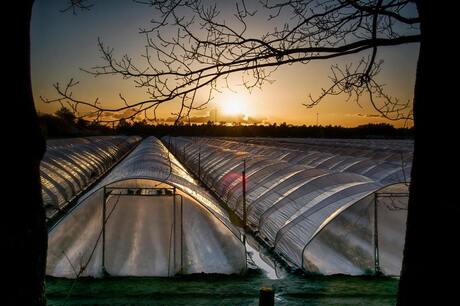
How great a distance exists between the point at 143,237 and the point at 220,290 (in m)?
2.32

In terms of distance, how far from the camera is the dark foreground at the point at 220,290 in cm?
763

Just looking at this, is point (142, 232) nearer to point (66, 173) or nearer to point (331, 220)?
point (331, 220)

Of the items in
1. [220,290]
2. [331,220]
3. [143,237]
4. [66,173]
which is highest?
[331,220]

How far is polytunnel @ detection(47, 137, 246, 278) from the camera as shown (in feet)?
29.9

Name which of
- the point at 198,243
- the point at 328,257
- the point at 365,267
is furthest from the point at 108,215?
the point at 365,267

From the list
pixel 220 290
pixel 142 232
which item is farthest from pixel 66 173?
pixel 220 290

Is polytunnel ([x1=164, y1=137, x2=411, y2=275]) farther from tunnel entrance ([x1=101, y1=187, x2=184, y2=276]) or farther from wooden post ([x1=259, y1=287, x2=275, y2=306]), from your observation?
wooden post ([x1=259, y1=287, x2=275, y2=306])

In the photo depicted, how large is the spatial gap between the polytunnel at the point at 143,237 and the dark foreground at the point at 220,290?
14.0 inches

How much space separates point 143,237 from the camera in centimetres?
980

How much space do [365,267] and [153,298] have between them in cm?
414

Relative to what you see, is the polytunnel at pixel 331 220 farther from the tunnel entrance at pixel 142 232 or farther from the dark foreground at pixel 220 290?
the tunnel entrance at pixel 142 232

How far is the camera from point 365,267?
376 inches

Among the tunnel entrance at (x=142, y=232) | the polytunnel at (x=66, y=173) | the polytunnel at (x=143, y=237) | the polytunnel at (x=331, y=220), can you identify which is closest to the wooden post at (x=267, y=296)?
the polytunnel at (x=331, y=220)

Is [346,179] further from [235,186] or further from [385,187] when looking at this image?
[235,186]
